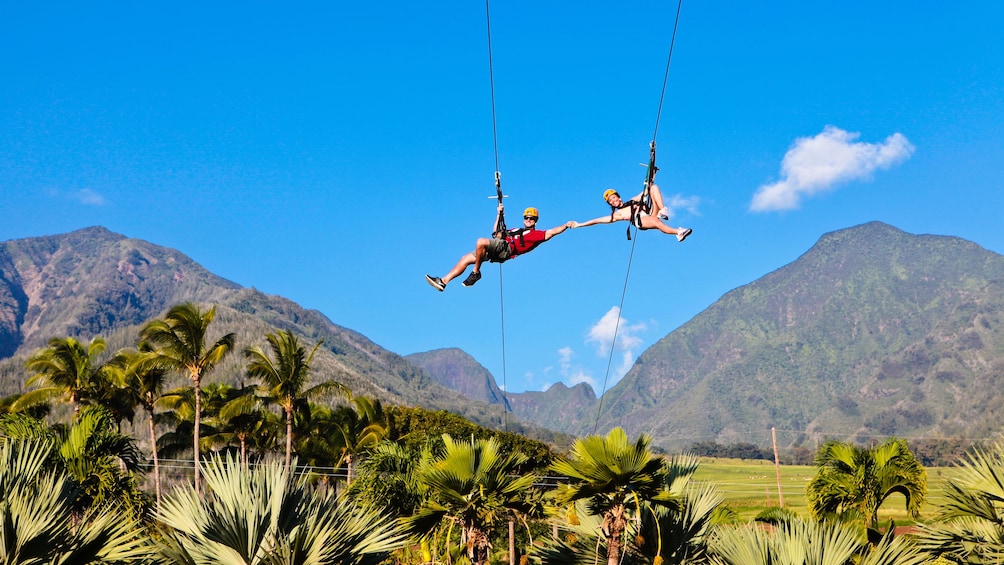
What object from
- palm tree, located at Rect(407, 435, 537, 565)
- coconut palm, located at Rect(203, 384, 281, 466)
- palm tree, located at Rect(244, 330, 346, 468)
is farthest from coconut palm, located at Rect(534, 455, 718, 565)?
coconut palm, located at Rect(203, 384, 281, 466)

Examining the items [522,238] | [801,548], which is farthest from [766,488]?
[522,238]

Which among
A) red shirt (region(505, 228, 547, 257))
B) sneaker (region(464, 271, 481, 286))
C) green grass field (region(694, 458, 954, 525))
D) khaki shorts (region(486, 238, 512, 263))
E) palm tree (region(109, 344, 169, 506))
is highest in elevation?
palm tree (region(109, 344, 169, 506))

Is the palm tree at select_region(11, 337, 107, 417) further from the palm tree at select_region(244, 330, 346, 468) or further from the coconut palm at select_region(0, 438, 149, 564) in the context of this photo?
the coconut palm at select_region(0, 438, 149, 564)

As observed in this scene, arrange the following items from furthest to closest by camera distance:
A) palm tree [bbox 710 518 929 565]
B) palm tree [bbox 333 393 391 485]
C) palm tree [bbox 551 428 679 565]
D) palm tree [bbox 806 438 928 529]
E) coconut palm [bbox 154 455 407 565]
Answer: palm tree [bbox 333 393 391 485]
palm tree [bbox 806 438 928 529]
palm tree [bbox 551 428 679 565]
palm tree [bbox 710 518 929 565]
coconut palm [bbox 154 455 407 565]

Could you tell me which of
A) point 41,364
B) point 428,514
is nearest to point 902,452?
point 428,514

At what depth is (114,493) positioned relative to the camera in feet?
79.5

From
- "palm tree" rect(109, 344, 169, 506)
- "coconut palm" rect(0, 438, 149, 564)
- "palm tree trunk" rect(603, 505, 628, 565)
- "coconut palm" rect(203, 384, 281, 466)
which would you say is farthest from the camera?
"coconut palm" rect(203, 384, 281, 466)

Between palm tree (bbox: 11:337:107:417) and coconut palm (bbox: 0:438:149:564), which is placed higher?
palm tree (bbox: 11:337:107:417)

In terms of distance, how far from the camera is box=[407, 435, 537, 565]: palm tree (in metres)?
16.7

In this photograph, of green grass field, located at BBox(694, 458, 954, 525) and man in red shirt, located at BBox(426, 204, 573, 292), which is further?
green grass field, located at BBox(694, 458, 954, 525)

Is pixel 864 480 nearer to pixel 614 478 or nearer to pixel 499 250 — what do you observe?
pixel 614 478

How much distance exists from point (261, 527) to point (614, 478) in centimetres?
682

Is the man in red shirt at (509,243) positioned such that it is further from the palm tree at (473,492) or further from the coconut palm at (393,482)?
the coconut palm at (393,482)

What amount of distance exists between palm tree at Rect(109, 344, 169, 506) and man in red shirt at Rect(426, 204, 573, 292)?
30217mm
